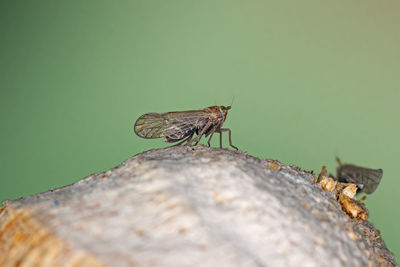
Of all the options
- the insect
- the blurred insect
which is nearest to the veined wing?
the insect

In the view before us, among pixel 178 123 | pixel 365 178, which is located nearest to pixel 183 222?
pixel 178 123

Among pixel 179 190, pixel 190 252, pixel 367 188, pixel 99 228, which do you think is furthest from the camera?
pixel 367 188

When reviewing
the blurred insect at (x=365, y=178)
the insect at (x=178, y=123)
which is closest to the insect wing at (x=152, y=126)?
the insect at (x=178, y=123)

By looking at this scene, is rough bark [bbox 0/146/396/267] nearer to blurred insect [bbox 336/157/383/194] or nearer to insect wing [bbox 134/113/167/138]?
insect wing [bbox 134/113/167/138]

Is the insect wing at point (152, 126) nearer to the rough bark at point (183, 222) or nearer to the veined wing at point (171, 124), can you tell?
the veined wing at point (171, 124)

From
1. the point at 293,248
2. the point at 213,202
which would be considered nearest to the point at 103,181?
the point at 213,202

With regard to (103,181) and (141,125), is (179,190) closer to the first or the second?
(103,181)
